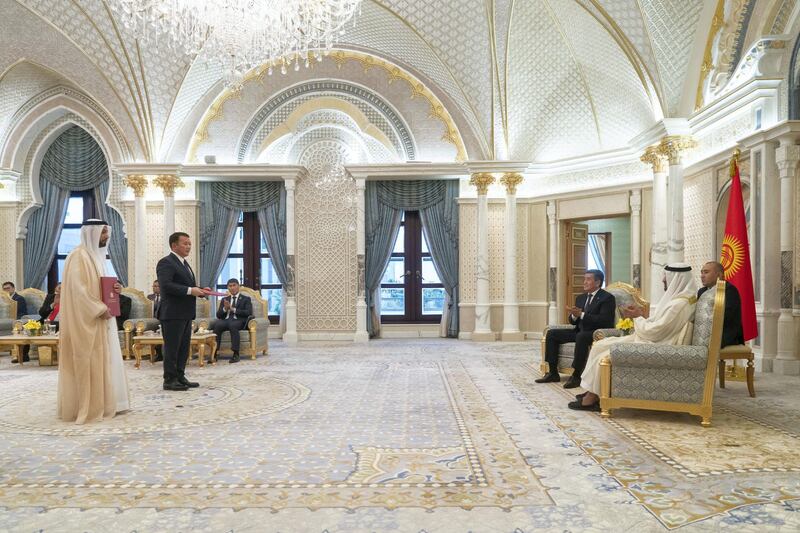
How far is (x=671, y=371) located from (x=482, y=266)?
21.5 feet

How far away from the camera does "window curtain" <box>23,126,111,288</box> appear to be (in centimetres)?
1153

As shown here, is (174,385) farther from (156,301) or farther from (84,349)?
(156,301)

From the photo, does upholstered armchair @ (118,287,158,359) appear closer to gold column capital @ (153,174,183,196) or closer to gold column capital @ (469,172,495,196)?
gold column capital @ (153,174,183,196)

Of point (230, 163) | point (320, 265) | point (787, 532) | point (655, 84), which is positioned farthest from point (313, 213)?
point (787, 532)

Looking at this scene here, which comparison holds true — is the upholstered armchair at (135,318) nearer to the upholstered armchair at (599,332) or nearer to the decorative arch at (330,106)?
the decorative arch at (330,106)

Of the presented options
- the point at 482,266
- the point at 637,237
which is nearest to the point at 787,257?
the point at 637,237

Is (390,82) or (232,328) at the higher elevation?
(390,82)

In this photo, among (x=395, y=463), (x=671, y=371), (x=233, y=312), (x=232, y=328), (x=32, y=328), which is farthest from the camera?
(x=233, y=312)

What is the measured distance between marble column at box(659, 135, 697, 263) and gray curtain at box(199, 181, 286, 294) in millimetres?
6678

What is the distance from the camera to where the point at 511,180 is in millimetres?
10648

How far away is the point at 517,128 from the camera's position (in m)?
10.9

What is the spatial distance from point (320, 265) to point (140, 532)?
339 inches

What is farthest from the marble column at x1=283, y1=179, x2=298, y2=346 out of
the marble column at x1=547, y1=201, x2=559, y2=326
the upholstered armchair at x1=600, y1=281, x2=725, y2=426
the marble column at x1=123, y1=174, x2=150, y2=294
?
the upholstered armchair at x1=600, y1=281, x2=725, y2=426

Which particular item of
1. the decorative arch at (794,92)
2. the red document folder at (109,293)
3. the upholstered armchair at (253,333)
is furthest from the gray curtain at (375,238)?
the red document folder at (109,293)
